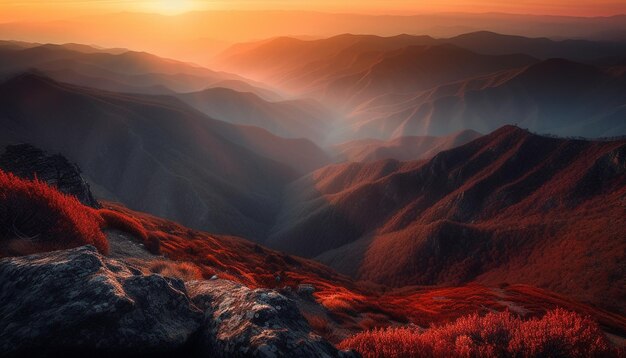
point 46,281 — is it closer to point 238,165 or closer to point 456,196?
point 456,196

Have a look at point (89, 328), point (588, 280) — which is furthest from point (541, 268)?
point (89, 328)

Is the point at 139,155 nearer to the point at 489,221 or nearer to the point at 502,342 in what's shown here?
the point at 489,221

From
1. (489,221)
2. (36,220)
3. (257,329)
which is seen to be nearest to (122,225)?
(36,220)

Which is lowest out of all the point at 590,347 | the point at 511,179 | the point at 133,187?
the point at 133,187

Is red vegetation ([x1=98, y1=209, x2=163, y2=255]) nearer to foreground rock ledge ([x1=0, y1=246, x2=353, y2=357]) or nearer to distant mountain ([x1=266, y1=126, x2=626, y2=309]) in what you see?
foreground rock ledge ([x1=0, y1=246, x2=353, y2=357])

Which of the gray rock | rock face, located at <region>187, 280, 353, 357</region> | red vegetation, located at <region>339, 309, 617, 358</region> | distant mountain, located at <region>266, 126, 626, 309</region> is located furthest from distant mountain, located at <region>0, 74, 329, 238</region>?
red vegetation, located at <region>339, 309, 617, 358</region>
